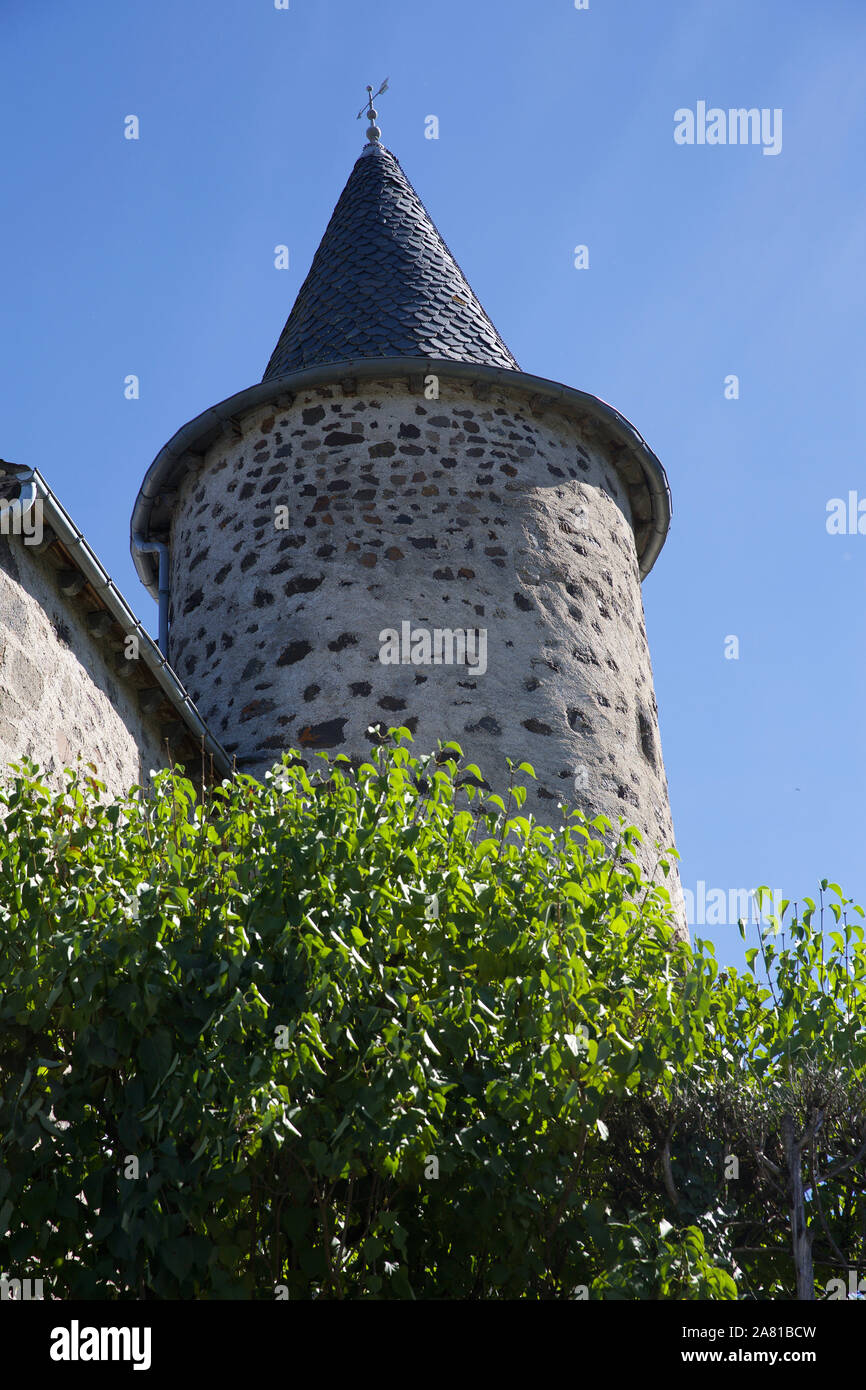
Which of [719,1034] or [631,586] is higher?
[631,586]

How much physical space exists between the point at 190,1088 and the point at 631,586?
23.6ft

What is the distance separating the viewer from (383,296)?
10.9 meters

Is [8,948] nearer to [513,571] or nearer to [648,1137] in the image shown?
[648,1137]

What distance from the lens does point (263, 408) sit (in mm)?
10242

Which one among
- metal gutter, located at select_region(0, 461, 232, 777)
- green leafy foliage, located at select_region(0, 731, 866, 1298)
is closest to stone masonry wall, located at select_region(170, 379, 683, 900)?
metal gutter, located at select_region(0, 461, 232, 777)

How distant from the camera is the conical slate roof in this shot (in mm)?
10492

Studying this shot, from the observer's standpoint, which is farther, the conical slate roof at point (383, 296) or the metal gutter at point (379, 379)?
the conical slate roof at point (383, 296)

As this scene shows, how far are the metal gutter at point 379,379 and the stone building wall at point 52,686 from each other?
3317mm

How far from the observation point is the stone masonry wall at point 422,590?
8.92 m

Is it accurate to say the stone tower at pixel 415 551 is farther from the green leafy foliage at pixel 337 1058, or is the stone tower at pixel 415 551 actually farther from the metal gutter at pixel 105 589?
the green leafy foliage at pixel 337 1058

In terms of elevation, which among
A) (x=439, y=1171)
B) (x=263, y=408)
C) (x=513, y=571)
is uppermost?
(x=263, y=408)

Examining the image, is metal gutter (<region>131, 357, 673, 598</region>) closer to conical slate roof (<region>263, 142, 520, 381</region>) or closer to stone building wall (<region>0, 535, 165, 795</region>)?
conical slate roof (<region>263, 142, 520, 381</region>)

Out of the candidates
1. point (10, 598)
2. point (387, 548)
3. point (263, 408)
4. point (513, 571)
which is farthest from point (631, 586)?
point (10, 598)

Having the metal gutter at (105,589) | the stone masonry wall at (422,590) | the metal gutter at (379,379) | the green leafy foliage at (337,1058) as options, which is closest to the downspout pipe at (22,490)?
the metal gutter at (105,589)
